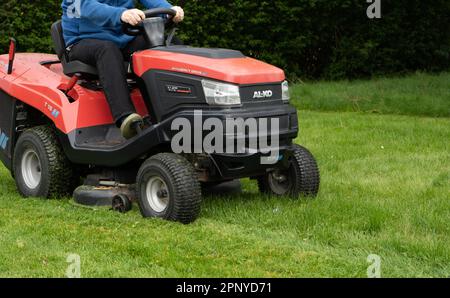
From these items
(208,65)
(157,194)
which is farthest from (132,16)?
(157,194)

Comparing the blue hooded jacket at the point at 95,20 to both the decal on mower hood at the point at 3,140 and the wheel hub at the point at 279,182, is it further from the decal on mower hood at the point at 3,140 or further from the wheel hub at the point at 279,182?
the wheel hub at the point at 279,182

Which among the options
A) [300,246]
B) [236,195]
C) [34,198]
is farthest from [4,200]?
[300,246]

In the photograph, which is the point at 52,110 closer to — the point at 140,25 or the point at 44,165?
the point at 44,165

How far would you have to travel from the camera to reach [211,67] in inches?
187

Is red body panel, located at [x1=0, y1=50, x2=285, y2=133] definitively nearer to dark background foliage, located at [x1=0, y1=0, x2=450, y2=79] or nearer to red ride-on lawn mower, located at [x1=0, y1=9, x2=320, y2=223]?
red ride-on lawn mower, located at [x1=0, y1=9, x2=320, y2=223]

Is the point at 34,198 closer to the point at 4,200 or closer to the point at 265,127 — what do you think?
the point at 4,200

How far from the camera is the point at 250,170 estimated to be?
15.7ft

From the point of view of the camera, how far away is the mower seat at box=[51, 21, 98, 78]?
17.3 ft

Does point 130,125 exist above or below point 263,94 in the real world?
below

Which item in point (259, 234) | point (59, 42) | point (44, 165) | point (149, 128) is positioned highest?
point (59, 42)

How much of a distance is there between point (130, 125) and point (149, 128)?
147mm

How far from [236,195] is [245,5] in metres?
7.55

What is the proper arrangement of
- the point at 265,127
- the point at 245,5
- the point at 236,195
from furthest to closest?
1. the point at 245,5
2. the point at 236,195
3. the point at 265,127

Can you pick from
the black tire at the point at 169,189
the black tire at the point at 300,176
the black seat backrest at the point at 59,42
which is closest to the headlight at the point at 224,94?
the black tire at the point at 169,189
